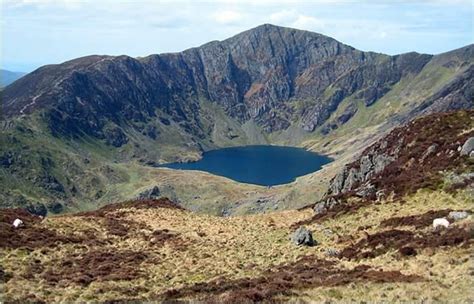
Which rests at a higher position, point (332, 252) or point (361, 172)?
point (332, 252)

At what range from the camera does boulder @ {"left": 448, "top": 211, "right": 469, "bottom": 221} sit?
34.0 meters

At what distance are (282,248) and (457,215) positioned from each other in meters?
Result: 12.7

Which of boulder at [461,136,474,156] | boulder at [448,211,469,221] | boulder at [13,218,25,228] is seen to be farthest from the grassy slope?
boulder at [461,136,474,156]

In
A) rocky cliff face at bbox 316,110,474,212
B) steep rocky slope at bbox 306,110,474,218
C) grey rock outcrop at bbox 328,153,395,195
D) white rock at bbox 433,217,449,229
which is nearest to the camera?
white rock at bbox 433,217,449,229

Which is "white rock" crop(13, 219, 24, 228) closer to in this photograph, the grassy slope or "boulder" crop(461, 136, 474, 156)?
the grassy slope

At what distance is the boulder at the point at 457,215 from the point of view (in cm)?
3402

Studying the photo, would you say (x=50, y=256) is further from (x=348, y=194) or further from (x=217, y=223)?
(x=348, y=194)

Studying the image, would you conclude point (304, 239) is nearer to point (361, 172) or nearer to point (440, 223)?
point (440, 223)

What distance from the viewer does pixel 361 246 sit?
3459 centimetres

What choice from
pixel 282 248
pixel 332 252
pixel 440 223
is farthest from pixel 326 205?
pixel 440 223

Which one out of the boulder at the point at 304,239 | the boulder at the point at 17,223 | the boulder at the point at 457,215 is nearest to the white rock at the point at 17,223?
the boulder at the point at 17,223

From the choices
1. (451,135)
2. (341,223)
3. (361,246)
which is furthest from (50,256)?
(451,135)

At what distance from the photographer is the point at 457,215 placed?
3438cm

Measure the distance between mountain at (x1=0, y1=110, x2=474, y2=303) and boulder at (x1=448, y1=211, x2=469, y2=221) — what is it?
26cm
